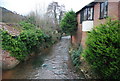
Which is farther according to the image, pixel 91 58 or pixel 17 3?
pixel 17 3

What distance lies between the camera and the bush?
170 inches

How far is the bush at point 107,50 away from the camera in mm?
4322

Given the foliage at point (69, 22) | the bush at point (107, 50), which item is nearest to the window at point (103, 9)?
the bush at point (107, 50)

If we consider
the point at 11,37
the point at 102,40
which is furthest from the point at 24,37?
the point at 102,40

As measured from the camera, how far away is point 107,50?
4465mm

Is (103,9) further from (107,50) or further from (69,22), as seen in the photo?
(69,22)

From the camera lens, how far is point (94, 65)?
5.13 meters

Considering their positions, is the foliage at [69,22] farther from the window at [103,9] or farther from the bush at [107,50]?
the bush at [107,50]

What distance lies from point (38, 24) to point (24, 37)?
8678mm

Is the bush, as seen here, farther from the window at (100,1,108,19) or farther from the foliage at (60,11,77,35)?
the foliage at (60,11,77,35)

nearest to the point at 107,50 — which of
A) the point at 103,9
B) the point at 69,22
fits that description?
the point at 103,9

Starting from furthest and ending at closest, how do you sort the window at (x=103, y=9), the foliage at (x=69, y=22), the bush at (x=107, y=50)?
1. the foliage at (x=69, y=22)
2. the window at (x=103, y=9)
3. the bush at (x=107, y=50)

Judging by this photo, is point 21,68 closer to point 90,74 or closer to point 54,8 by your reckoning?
point 90,74

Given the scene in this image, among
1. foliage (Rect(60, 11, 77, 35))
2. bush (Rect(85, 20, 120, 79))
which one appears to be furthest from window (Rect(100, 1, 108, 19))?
foliage (Rect(60, 11, 77, 35))
